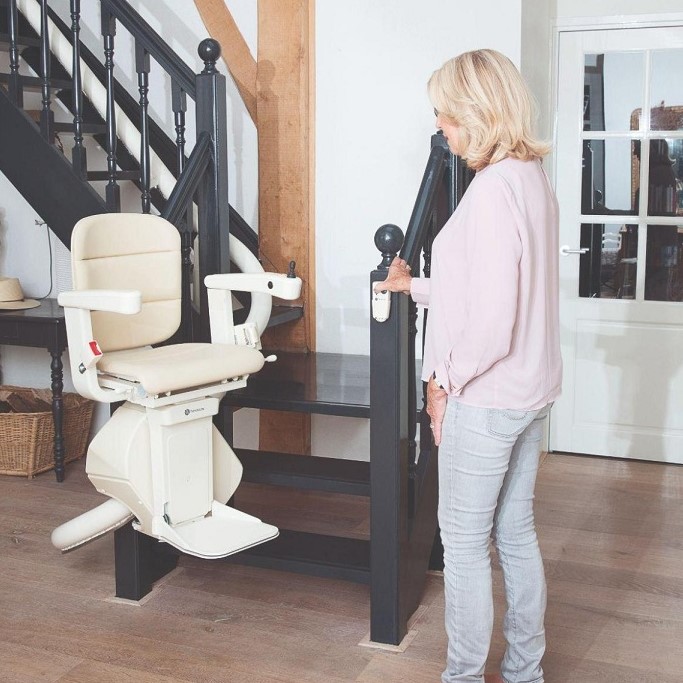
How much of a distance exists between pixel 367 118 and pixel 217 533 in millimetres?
2061

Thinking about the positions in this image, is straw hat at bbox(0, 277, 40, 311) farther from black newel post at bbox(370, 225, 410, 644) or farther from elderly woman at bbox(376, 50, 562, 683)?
elderly woman at bbox(376, 50, 562, 683)

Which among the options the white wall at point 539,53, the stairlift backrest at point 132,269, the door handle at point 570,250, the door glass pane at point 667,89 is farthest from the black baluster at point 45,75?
the door glass pane at point 667,89

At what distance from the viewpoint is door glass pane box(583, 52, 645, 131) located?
4.61 m

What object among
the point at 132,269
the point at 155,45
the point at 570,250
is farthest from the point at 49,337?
the point at 570,250

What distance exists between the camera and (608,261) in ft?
15.7

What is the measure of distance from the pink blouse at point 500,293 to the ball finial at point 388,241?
44 centimetres

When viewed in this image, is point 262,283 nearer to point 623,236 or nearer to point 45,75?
point 45,75

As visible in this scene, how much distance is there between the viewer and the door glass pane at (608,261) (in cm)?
475

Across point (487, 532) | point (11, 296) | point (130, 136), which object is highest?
point (130, 136)

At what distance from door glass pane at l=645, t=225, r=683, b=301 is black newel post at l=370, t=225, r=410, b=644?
2265 millimetres

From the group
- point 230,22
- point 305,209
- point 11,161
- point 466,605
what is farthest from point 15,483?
point 466,605

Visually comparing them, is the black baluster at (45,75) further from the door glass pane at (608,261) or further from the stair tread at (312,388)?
the door glass pane at (608,261)

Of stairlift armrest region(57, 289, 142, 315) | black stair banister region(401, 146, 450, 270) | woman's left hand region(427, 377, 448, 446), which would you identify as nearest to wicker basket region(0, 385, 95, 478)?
stairlift armrest region(57, 289, 142, 315)

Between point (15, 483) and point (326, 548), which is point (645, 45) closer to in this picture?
point (326, 548)
